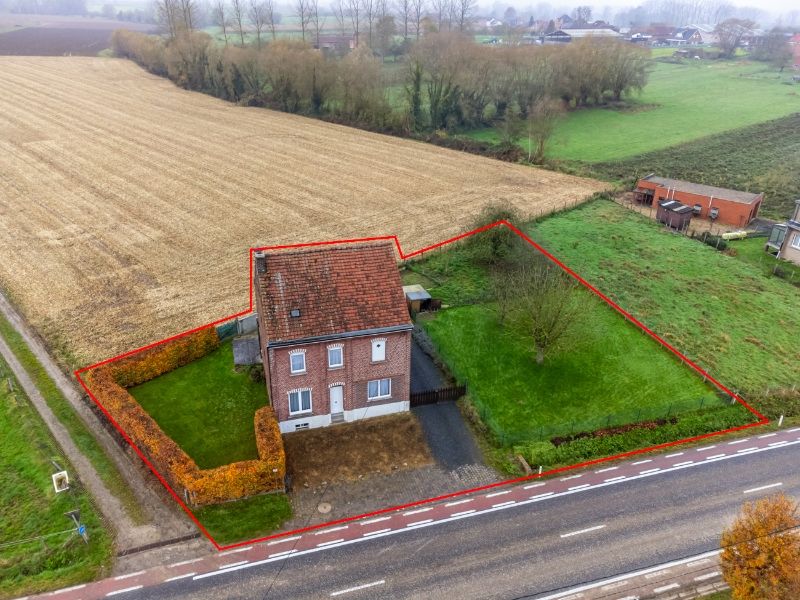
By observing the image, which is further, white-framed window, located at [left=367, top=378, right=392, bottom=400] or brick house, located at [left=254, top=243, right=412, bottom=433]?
white-framed window, located at [left=367, top=378, right=392, bottom=400]

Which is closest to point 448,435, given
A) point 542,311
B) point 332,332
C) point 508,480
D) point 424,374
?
point 508,480

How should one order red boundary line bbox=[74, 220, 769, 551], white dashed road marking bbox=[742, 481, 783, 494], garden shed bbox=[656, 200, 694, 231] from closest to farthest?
1. red boundary line bbox=[74, 220, 769, 551]
2. white dashed road marking bbox=[742, 481, 783, 494]
3. garden shed bbox=[656, 200, 694, 231]

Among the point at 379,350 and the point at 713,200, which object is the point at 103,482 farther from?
the point at 713,200

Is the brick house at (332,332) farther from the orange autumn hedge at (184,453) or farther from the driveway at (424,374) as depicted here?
the driveway at (424,374)

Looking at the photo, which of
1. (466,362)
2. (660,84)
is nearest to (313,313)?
(466,362)

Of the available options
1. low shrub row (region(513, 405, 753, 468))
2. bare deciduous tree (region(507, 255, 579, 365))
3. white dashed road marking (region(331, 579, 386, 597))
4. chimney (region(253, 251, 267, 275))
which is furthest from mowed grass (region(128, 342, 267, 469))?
bare deciduous tree (region(507, 255, 579, 365))

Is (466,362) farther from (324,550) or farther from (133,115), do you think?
(133,115)

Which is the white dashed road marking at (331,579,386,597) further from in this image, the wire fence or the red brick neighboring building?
the red brick neighboring building
